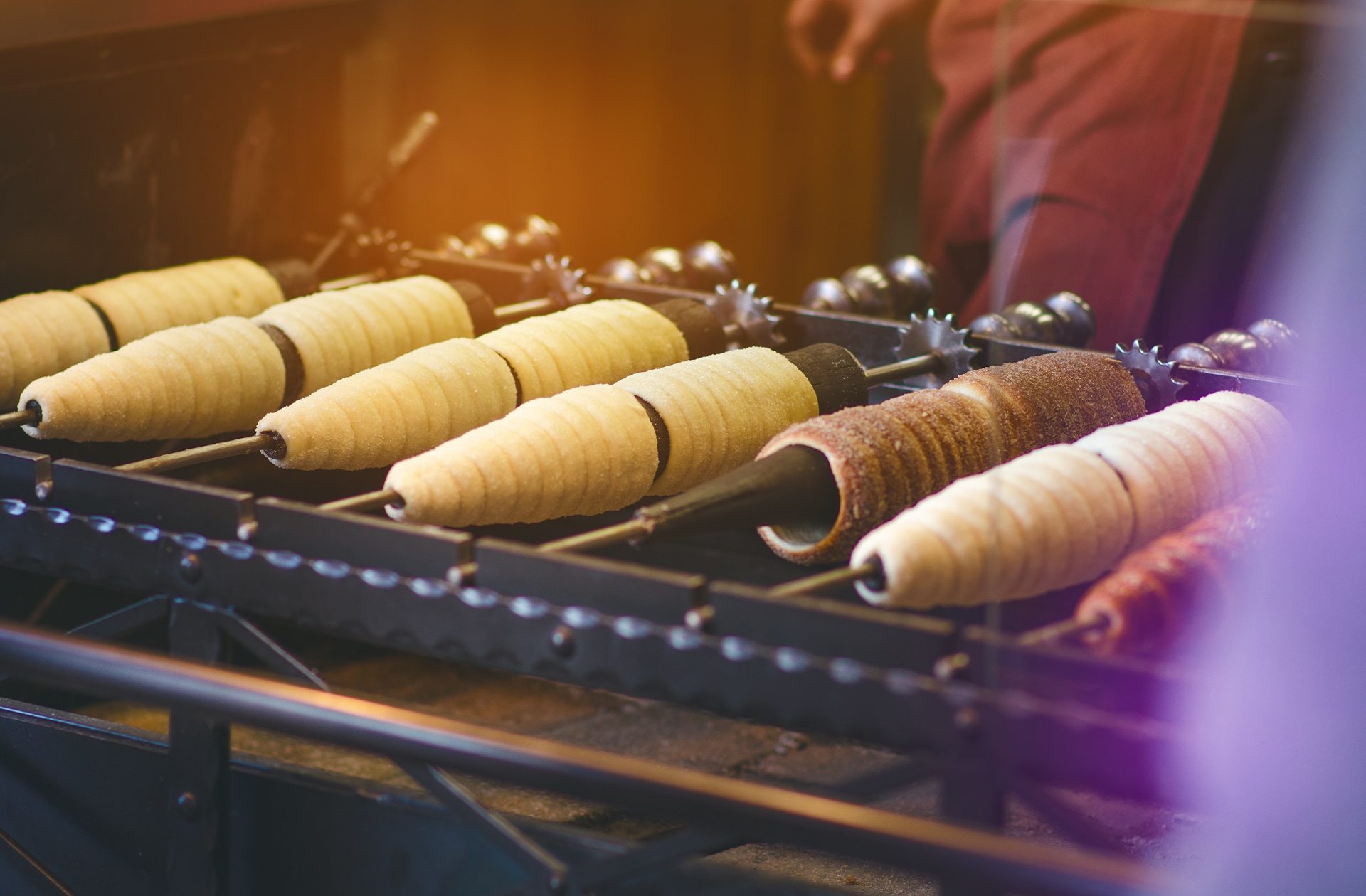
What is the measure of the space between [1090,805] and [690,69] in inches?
72.1

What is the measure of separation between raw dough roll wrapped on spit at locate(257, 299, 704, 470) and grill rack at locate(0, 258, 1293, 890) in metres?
0.15

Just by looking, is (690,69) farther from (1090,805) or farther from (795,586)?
(795,586)

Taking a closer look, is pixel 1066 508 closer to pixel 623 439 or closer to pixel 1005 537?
pixel 1005 537

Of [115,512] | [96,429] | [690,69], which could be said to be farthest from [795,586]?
[690,69]

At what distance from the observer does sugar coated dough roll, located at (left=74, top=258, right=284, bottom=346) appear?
1.63 m

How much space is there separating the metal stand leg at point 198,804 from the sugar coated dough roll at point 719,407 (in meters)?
0.41

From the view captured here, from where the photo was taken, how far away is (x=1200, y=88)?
Answer: 203cm

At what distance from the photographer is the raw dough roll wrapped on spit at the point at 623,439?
1153 mm

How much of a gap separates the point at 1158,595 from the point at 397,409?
677mm

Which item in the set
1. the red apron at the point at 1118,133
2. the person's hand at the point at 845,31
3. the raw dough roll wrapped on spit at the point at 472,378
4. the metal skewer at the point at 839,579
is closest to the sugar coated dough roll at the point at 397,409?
the raw dough roll wrapped on spit at the point at 472,378

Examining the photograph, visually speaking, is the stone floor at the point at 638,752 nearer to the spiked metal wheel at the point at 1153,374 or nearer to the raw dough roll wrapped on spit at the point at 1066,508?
the spiked metal wheel at the point at 1153,374

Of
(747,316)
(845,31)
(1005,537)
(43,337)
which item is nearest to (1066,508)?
(1005,537)

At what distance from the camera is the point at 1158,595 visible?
3.11 ft

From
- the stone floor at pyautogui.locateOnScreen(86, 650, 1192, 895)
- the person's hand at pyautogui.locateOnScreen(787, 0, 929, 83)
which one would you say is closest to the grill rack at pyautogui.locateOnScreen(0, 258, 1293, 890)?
the stone floor at pyautogui.locateOnScreen(86, 650, 1192, 895)
